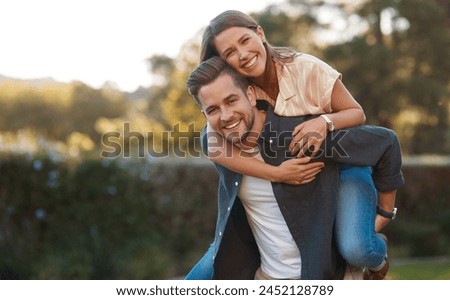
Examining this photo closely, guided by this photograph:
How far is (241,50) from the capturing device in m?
2.91

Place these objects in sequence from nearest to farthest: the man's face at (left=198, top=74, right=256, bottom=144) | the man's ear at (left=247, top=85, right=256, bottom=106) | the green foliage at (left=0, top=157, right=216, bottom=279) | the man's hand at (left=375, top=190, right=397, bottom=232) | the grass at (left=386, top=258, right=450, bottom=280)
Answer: the man's face at (left=198, top=74, right=256, bottom=144) < the man's ear at (left=247, top=85, right=256, bottom=106) < the man's hand at (left=375, top=190, right=397, bottom=232) < the green foliage at (left=0, top=157, right=216, bottom=279) < the grass at (left=386, top=258, right=450, bottom=280)

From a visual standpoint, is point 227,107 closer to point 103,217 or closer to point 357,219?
point 357,219

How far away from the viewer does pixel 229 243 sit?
3.16m

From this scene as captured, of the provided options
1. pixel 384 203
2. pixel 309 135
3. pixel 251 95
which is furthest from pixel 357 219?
pixel 251 95

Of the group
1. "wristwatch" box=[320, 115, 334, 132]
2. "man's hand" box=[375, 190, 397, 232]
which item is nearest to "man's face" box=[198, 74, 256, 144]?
"wristwatch" box=[320, 115, 334, 132]

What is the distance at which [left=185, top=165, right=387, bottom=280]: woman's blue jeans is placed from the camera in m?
2.97

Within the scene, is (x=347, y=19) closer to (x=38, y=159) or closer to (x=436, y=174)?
(x=436, y=174)

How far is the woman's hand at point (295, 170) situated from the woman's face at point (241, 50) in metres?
0.40

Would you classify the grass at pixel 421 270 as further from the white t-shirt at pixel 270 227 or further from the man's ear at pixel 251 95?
the man's ear at pixel 251 95

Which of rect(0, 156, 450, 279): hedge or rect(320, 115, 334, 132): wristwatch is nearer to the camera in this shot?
rect(320, 115, 334, 132): wristwatch

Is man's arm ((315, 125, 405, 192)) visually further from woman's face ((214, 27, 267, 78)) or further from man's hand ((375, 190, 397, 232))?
woman's face ((214, 27, 267, 78))

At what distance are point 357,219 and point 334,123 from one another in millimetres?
413

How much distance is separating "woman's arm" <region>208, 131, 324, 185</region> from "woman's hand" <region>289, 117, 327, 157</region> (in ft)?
0.19

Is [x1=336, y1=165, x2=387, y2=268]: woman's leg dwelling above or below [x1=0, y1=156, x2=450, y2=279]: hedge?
above
